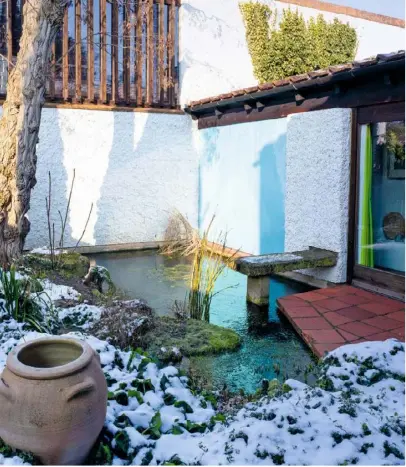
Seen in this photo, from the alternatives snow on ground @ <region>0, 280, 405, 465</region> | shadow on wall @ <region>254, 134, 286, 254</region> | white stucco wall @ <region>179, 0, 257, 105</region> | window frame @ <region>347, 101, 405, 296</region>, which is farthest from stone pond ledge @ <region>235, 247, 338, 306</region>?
white stucco wall @ <region>179, 0, 257, 105</region>

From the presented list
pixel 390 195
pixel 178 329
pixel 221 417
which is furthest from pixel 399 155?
pixel 221 417

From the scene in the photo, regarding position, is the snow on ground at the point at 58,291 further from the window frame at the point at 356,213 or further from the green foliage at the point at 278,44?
the green foliage at the point at 278,44

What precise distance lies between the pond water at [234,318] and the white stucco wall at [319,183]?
0.64 meters

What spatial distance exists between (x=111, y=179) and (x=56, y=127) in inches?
51.3

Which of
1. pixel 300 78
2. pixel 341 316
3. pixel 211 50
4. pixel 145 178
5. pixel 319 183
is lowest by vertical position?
pixel 341 316

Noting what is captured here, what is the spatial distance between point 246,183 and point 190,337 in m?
4.62

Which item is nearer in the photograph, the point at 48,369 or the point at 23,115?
the point at 48,369

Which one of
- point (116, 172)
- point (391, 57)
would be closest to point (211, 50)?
point (116, 172)

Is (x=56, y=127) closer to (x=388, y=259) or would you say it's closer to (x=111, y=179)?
(x=111, y=179)

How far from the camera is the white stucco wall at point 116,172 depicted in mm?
8828

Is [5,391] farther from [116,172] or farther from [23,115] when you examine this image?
[116,172]

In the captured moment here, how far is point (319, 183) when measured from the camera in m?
6.51

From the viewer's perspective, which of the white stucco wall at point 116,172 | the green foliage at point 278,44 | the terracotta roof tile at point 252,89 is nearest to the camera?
the terracotta roof tile at point 252,89

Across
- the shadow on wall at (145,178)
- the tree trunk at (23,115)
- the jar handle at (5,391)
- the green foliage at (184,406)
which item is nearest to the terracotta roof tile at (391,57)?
the tree trunk at (23,115)
